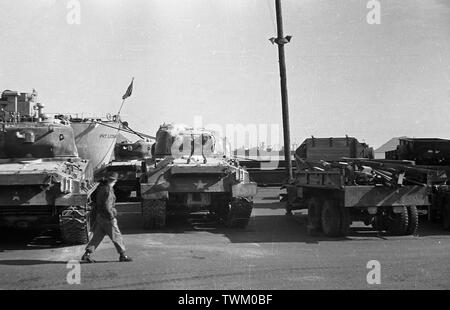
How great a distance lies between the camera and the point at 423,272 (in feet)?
26.0

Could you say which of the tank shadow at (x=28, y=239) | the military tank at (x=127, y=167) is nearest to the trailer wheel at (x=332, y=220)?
the tank shadow at (x=28, y=239)

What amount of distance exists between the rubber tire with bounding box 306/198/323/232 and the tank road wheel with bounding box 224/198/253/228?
1344mm

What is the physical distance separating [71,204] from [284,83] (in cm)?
1026

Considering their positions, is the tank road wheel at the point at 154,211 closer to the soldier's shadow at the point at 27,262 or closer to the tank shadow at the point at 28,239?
the tank shadow at the point at 28,239

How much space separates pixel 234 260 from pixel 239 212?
136 inches

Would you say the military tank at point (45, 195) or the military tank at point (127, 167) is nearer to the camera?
the military tank at point (45, 195)

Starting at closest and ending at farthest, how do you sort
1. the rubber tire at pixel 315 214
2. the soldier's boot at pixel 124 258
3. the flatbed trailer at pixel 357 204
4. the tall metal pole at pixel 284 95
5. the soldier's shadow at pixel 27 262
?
the soldier's shadow at pixel 27 262
the soldier's boot at pixel 124 258
the flatbed trailer at pixel 357 204
the rubber tire at pixel 315 214
the tall metal pole at pixel 284 95

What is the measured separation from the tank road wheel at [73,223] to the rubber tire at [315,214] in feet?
16.2

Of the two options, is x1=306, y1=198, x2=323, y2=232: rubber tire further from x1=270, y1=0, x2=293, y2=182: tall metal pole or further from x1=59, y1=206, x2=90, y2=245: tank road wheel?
x1=270, y1=0, x2=293, y2=182: tall metal pole

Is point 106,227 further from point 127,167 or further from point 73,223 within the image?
point 127,167

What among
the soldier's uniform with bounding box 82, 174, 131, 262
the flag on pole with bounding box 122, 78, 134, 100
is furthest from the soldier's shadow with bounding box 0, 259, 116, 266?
the flag on pole with bounding box 122, 78, 134, 100

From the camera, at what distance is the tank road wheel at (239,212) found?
1220cm
